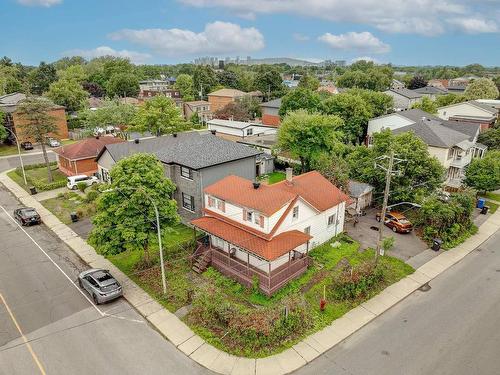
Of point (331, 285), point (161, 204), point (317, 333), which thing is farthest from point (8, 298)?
point (331, 285)

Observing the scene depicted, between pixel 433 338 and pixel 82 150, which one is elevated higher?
pixel 82 150

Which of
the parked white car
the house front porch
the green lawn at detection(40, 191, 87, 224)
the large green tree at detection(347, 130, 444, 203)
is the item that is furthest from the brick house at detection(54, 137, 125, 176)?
the large green tree at detection(347, 130, 444, 203)

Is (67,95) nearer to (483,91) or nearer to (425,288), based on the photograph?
(425,288)

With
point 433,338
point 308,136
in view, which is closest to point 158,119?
point 308,136

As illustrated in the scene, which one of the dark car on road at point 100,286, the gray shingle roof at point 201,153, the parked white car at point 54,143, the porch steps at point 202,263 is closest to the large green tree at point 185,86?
the parked white car at point 54,143

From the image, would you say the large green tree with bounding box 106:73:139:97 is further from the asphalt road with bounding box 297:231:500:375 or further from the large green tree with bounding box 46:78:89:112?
the asphalt road with bounding box 297:231:500:375

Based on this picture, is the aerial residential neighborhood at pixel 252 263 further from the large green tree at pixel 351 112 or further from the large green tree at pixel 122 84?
the large green tree at pixel 122 84
